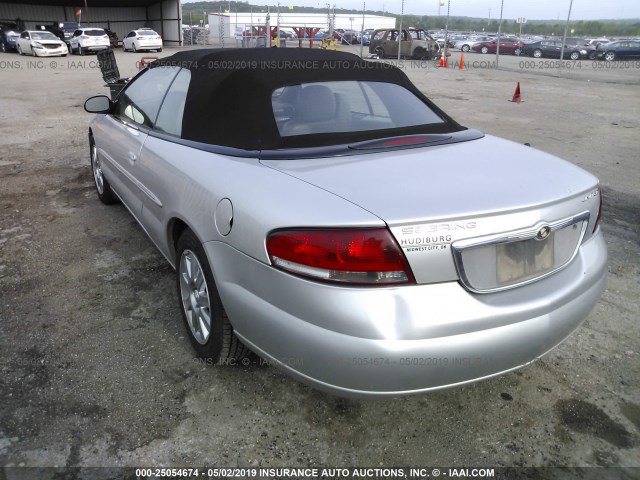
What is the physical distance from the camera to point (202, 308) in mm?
2662

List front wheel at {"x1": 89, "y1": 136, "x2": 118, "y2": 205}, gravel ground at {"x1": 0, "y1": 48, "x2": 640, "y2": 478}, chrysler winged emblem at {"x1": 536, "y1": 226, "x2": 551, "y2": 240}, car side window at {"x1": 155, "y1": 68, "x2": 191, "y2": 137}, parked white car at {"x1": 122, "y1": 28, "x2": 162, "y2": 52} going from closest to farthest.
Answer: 1. chrysler winged emblem at {"x1": 536, "y1": 226, "x2": 551, "y2": 240}
2. gravel ground at {"x1": 0, "y1": 48, "x2": 640, "y2": 478}
3. car side window at {"x1": 155, "y1": 68, "x2": 191, "y2": 137}
4. front wheel at {"x1": 89, "y1": 136, "x2": 118, "y2": 205}
5. parked white car at {"x1": 122, "y1": 28, "x2": 162, "y2": 52}

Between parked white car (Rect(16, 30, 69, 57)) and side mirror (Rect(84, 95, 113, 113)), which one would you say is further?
parked white car (Rect(16, 30, 69, 57))

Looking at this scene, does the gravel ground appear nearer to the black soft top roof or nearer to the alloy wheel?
the alloy wheel

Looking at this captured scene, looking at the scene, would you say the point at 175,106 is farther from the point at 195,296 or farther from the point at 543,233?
the point at 543,233

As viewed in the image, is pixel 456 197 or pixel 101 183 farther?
pixel 101 183

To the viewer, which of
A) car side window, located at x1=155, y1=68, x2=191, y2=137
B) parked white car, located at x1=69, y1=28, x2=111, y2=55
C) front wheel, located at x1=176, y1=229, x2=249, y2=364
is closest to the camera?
front wheel, located at x1=176, y1=229, x2=249, y2=364

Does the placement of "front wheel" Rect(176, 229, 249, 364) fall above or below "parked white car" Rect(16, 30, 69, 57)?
below

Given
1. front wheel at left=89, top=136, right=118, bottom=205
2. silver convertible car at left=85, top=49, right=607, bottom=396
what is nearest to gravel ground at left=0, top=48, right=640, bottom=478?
silver convertible car at left=85, top=49, right=607, bottom=396

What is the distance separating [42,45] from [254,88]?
30.9 metres

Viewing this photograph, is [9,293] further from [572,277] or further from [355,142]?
[572,277]

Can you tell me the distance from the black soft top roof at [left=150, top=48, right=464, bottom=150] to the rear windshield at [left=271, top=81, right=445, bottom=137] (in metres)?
0.05

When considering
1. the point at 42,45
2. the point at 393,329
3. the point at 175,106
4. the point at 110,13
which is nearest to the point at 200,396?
the point at 393,329

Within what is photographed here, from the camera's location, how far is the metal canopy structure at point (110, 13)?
41.3 metres

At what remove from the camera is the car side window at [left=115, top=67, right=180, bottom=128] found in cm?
344
